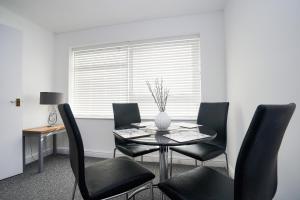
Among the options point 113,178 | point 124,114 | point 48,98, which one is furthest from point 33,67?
point 113,178

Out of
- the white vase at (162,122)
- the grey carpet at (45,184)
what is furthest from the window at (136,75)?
the white vase at (162,122)

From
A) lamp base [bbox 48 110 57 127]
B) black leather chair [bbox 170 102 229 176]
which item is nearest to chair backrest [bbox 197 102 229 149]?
black leather chair [bbox 170 102 229 176]

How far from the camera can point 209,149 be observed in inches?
69.9

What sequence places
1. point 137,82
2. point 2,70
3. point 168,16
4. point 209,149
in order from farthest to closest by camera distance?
point 137,82, point 168,16, point 2,70, point 209,149

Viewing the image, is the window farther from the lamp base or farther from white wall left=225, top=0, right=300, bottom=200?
white wall left=225, top=0, right=300, bottom=200

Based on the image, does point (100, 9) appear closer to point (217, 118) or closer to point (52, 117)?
point (52, 117)

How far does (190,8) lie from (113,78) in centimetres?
→ 185

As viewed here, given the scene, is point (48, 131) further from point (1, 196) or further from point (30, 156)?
point (1, 196)

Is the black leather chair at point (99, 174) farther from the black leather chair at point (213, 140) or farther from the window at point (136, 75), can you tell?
the window at point (136, 75)

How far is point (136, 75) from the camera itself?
3051 millimetres

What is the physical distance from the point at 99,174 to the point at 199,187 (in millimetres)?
722

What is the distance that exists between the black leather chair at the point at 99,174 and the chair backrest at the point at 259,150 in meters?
0.69

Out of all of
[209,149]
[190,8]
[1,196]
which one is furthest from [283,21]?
[1,196]

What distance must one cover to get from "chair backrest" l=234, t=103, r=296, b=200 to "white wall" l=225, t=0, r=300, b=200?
1.25 feet
